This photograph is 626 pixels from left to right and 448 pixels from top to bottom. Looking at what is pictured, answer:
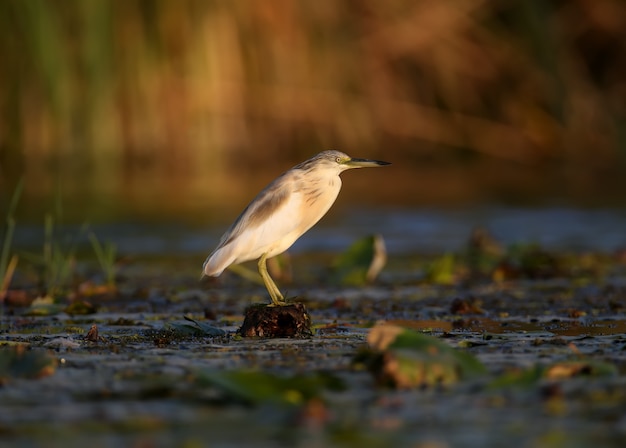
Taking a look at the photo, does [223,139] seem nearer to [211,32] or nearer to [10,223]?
[211,32]

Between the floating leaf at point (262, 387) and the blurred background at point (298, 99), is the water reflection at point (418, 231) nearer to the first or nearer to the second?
the blurred background at point (298, 99)

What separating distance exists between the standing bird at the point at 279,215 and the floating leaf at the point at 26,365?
1.46 metres

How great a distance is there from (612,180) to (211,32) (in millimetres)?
5298

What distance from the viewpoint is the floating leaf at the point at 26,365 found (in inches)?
151

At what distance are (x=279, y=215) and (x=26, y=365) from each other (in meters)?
1.76

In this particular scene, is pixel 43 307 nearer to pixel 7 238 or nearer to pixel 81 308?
pixel 81 308

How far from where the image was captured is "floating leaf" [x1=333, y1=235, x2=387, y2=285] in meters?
7.19

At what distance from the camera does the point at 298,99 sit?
14.8 meters

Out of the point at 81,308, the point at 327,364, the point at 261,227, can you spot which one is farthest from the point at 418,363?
the point at 81,308

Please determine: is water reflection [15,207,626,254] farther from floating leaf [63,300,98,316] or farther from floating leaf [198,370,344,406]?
floating leaf [198,370,344,406]

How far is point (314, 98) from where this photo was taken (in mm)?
14820

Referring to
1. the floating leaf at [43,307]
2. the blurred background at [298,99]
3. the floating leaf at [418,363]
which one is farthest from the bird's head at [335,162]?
the blurred background at [298,99]

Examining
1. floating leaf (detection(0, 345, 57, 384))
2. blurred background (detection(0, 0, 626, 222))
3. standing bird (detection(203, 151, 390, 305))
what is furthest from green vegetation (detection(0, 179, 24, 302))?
blurred background (detection(0, 0, 626, 222))

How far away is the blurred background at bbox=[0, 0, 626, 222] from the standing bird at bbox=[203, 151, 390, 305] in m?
5.63
